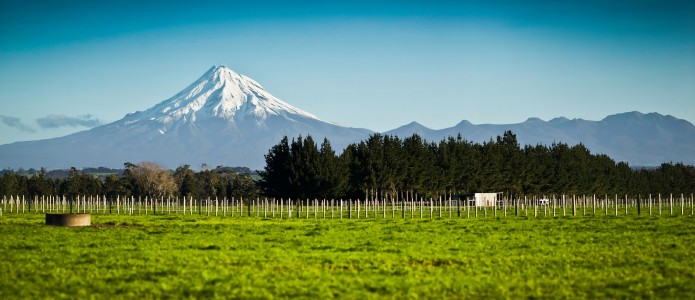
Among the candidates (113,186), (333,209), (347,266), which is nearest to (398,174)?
(333,209)

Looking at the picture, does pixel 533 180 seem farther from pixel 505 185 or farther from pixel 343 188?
pixel 343 188

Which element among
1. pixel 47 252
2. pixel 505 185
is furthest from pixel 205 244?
pixel 505 185

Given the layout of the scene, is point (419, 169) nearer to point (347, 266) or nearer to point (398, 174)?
point (398, 174)

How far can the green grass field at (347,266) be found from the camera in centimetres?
2070

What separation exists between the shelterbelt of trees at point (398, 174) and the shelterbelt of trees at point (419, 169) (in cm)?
14

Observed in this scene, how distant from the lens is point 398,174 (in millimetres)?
120812

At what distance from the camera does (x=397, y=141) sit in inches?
4938

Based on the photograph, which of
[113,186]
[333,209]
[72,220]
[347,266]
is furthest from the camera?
[113,186]

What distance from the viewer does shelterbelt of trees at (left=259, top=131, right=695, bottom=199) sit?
112562 mm

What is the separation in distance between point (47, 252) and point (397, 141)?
97098 millimetres

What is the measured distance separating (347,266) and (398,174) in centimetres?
9516

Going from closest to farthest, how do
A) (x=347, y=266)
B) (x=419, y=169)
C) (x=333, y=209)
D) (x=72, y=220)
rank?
(x=347, y=266), (x=72, y=220), (x=333, y=209), (x=419, y=169)

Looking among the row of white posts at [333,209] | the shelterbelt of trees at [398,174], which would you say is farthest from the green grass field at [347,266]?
the shelterbelt of trees at [398,174]

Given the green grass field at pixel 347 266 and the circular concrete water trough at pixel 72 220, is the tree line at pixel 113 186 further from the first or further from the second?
the green grass field at pixel 347 266
